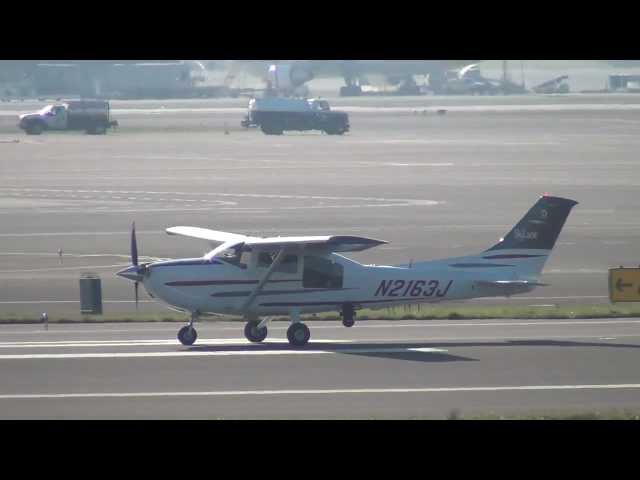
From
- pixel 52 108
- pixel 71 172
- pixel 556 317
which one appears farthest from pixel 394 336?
pixel 52 108

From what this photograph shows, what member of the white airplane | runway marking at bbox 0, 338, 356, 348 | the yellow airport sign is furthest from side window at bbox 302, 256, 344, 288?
the yellow airport sign

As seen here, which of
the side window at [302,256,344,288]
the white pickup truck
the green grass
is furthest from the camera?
the white pickup truck

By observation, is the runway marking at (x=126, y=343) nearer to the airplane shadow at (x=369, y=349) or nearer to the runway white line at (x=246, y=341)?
the runway white line at (x=246, y=341)

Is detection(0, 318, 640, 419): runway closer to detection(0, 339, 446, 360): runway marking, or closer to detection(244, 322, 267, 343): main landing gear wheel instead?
detection(0, 339, 446, 360): runway marking

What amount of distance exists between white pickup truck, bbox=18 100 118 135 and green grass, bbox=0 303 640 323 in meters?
56.3

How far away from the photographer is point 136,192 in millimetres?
50031

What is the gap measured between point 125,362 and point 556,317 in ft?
32.3

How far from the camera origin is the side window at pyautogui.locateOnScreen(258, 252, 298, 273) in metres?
21.2

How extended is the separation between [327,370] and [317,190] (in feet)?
103

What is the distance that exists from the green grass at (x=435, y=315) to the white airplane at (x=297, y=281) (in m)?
3.47

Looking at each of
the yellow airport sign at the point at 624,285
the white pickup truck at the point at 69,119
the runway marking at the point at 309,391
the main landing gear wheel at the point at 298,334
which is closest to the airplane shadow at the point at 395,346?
the main landing gear wheel at the point at 298,334

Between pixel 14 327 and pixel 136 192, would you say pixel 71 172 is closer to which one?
pixel 136 192

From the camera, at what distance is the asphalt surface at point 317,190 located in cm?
3328

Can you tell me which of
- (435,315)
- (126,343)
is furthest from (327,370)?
(435,315)
